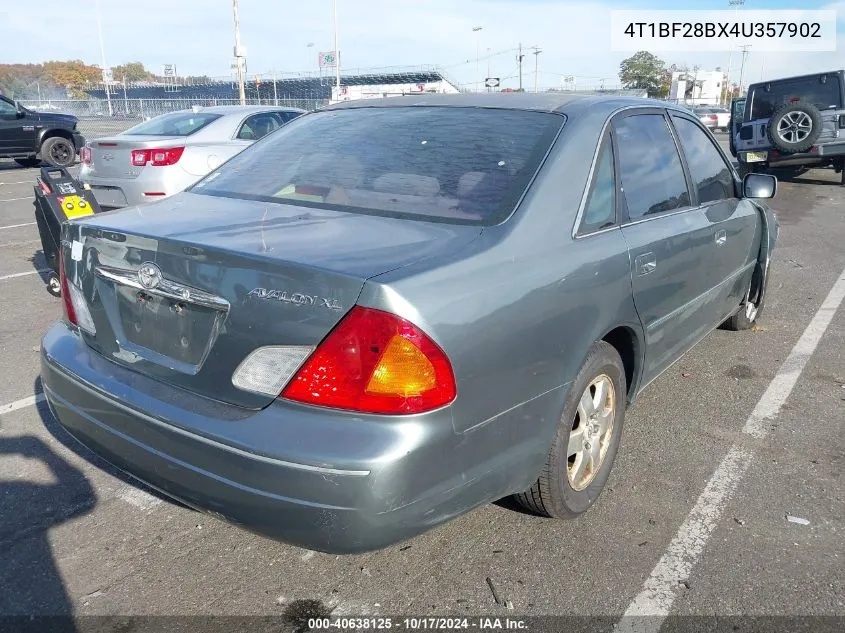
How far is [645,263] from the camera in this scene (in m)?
2.91

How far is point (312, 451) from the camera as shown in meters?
1.89

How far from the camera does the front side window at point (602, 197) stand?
2.63 metres

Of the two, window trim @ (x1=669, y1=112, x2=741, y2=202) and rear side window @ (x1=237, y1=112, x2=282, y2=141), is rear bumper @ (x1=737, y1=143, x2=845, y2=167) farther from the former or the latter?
window trim @ (x1=669, y1=112, x2=741, y2=202)

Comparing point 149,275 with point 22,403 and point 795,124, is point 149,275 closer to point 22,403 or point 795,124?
point 22,403

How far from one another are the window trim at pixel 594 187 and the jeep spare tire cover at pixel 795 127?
35.4 feet

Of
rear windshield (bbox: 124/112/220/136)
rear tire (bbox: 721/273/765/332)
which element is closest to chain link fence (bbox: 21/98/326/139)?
rear windshield (bbox: 124/112/220/136)

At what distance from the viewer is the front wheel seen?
99.3 inches

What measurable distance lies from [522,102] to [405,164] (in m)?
0.64

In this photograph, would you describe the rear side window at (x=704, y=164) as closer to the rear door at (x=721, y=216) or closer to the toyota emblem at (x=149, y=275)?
the rear door at (x=721, y=216)

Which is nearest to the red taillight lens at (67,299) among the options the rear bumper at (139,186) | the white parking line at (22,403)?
the white parking line at (22,403)

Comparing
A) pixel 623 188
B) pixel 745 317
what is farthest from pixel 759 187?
pixel 623 188

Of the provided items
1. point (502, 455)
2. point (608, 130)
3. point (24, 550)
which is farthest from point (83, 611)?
point (608, 130)

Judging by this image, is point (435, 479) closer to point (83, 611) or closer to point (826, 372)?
point (83, 611)

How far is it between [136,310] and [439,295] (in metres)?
1.04
